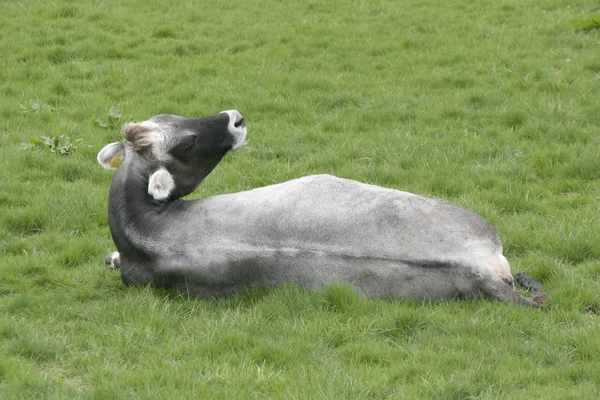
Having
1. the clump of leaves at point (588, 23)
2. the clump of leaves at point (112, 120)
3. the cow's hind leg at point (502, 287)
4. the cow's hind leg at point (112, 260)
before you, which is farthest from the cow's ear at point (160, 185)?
the clump of leaves at point (588, 23)

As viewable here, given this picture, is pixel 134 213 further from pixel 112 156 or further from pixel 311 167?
pixel 311 167

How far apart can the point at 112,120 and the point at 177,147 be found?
15.6ft

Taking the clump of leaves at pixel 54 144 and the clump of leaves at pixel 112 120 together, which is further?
the clump of leaves at pixel 112 120

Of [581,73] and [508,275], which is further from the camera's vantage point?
[581,73]

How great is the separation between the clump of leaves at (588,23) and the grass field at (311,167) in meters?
0.21

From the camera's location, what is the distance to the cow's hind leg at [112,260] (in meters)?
8.52

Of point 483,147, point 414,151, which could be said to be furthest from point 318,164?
point 483,147

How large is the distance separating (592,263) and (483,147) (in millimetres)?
3665

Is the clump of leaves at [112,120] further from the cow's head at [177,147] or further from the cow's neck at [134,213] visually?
the cow's neck at [134,213]

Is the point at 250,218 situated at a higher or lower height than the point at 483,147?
higher

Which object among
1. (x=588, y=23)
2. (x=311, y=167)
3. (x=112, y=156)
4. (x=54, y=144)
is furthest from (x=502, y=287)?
(x=588, y=23)

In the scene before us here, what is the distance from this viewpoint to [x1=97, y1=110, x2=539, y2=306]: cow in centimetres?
735

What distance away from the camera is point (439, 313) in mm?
7129

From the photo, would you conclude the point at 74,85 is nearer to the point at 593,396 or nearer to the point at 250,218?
the point at 250,218
